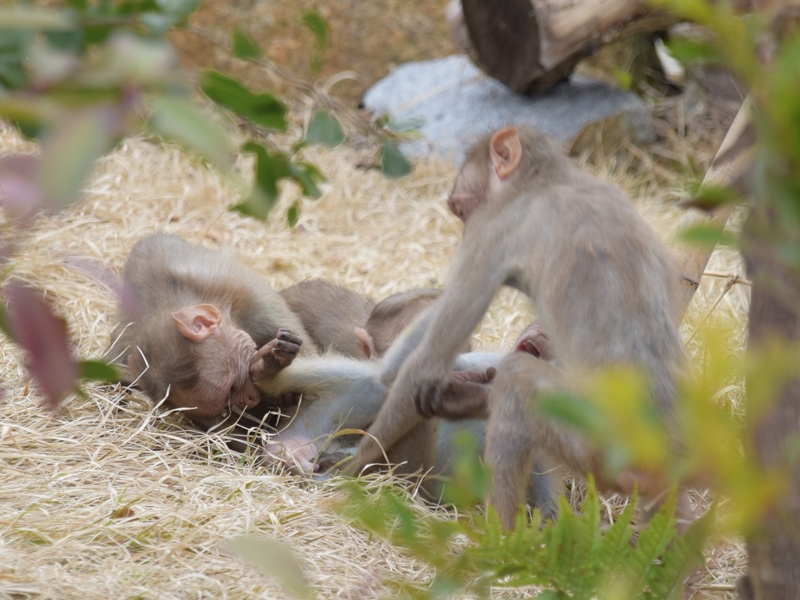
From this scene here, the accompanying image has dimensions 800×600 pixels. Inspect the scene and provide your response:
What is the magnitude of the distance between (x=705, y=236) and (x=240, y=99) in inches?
26.1

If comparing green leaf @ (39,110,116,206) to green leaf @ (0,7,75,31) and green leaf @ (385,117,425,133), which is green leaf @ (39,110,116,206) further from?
green leaf @ (385,117,425,133)

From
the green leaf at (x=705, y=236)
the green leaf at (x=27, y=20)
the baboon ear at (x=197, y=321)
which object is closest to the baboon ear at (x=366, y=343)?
the baboon ear at (x=197, y=321)

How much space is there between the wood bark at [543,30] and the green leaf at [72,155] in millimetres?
5871

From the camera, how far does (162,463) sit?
3559 mm

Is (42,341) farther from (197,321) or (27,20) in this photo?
(197,321)

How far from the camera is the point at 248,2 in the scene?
9414 millimetres

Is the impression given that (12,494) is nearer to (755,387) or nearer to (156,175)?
(755,387)

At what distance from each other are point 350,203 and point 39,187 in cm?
644

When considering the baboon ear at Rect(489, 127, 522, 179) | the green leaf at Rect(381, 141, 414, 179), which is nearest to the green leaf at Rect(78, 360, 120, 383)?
the green leaf at Rect(381, 141, 414, 179)

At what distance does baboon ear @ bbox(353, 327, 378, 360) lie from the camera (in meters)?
4.34

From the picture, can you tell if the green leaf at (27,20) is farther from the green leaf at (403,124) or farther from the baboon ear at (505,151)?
the baboon ear at (505,151)

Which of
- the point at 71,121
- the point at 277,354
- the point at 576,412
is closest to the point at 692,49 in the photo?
the point at 576,412

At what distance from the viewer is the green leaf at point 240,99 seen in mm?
1322

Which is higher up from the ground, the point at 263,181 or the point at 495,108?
the point at 263,181
